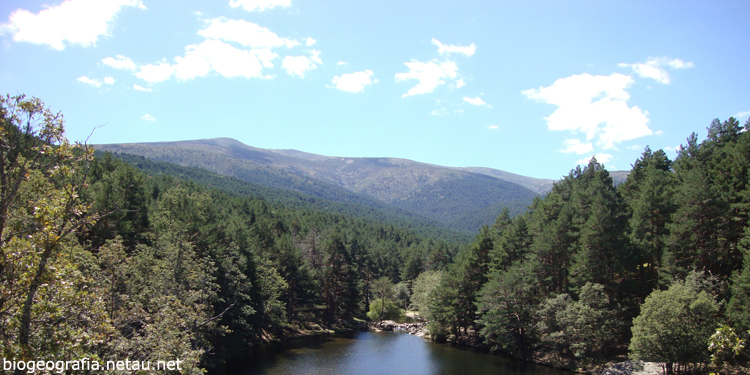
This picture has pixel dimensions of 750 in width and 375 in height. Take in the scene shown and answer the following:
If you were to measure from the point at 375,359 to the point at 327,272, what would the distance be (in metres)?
24.1

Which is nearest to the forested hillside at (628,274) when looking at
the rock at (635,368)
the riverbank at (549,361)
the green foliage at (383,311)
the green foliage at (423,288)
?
the riverbank at (549,361)

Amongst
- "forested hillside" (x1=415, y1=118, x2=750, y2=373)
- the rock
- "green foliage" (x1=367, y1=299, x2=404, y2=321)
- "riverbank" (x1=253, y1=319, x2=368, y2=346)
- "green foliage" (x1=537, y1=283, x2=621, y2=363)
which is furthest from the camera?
"green foliage" (x1=367, y1=299, x2=404, y2=321)

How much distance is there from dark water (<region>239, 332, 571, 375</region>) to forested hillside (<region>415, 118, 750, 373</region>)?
3441 millimetres

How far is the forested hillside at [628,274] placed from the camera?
30.2m

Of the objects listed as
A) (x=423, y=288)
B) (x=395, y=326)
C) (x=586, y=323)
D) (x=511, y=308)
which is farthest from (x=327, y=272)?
(x=586, y=323)

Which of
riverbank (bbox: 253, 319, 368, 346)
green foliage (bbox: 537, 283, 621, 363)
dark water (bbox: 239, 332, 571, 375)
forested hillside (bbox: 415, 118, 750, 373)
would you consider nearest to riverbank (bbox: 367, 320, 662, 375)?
forested hillside (bbox: 415, 118, 750, 373)

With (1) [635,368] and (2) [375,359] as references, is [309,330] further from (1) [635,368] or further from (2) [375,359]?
(1) [635,368]

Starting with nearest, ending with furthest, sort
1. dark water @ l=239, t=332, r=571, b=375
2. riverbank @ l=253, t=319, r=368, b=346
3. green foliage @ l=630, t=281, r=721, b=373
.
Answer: green foliage @ l=630, t=281, r=721, b=373, dark water @ l=239, t=332, r=571, b=375, riverbank @ l=253, t=319, r=368, b=346

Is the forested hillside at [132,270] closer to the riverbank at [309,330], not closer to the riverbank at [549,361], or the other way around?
the riverbank at [309,330]

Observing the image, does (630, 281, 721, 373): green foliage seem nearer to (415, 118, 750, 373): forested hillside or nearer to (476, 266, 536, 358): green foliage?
(415, 118, 750, 373): forested hillside

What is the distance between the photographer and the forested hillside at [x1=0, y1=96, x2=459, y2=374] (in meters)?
9.84

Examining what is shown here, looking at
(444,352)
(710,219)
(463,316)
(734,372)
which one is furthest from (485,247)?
(734,372)

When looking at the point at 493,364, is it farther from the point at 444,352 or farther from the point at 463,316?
the point at 463,316

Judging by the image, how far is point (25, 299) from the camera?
993 cm
